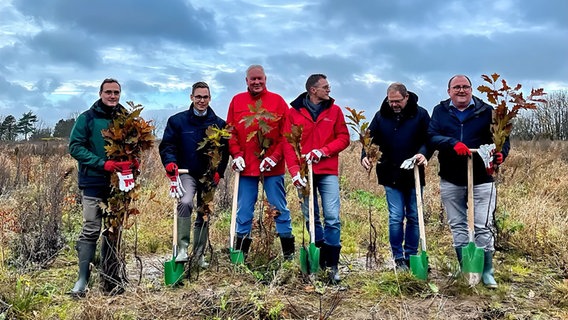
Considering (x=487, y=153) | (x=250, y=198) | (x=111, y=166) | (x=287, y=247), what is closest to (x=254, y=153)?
(x=250, y=198)

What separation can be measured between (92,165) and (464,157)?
3.24 m

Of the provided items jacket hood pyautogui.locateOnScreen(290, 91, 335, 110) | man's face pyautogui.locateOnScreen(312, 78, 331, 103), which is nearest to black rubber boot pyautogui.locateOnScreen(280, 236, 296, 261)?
jacket hood pyautogui.locateOnScreen(290, 91, 335, 110)

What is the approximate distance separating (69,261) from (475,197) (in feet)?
14.6

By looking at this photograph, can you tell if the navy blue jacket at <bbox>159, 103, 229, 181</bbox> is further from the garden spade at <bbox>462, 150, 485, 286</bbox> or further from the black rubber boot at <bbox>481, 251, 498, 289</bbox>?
the black rubber boot at <bbox>481, 251, 498, 289</bbox>

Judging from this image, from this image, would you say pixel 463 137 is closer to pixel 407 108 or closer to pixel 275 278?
pixel 407 108

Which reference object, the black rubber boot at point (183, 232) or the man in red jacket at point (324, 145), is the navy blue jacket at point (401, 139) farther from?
the black rubber boot at point (183, 232)

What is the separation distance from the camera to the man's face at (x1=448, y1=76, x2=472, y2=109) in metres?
4.42

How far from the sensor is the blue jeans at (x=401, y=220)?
4.80 m

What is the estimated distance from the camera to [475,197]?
452 centimetres

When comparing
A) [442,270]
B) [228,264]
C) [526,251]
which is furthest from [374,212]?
[228,264]

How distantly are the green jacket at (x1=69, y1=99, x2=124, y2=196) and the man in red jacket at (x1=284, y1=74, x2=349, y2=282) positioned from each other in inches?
65.1

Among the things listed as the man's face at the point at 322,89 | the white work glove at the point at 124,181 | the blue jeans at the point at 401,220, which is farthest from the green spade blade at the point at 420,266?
the white work glove at the point at 124,181

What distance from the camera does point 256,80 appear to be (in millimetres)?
4828

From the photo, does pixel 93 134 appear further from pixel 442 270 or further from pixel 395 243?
pixel 442 270
